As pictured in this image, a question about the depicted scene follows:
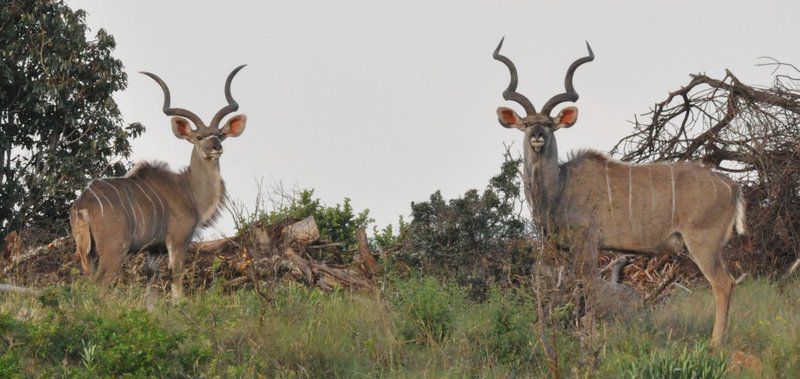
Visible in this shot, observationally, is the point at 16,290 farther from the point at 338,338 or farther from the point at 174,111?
the point at 174,111

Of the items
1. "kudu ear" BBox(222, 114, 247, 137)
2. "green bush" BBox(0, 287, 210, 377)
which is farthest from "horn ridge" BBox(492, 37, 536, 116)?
"green bush" BBox(0, 287, 210, 377)

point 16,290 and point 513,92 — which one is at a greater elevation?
point 513,92

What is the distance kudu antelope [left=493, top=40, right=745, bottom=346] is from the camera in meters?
8.53

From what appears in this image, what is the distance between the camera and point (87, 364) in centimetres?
596

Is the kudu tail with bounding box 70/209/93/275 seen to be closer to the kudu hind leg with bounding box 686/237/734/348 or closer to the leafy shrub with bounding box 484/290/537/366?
the leafy shrub with bounding box 484/290/537/366

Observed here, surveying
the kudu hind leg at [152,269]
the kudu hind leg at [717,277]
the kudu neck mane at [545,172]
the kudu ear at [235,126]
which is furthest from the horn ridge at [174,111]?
the kudu hind leg at [717,277]

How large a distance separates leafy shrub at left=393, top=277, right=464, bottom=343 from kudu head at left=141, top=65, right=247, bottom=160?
9.57 feet

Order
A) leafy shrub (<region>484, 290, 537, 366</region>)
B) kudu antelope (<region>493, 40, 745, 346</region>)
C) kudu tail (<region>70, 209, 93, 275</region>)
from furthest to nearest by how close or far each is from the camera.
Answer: kudu tail (<region>70, 209, 93, 275</region>) < kudu antelope (<region>493, 40, 745, 346</region>) < leafy shrub (<region>484, 290, 537, 366</region>)

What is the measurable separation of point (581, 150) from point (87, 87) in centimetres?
861

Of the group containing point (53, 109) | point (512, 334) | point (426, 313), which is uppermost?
point (53, 109)

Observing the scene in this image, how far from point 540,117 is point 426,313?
2205 mm

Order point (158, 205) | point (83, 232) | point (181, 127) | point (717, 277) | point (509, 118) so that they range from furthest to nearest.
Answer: point (181, 127)
point (158, 205)
point (509, 118)
point (83, 232)
point (717, 277)

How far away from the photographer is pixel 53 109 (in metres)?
15.2

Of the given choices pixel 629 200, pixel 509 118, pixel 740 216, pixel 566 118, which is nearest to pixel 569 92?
pixel 566 118
